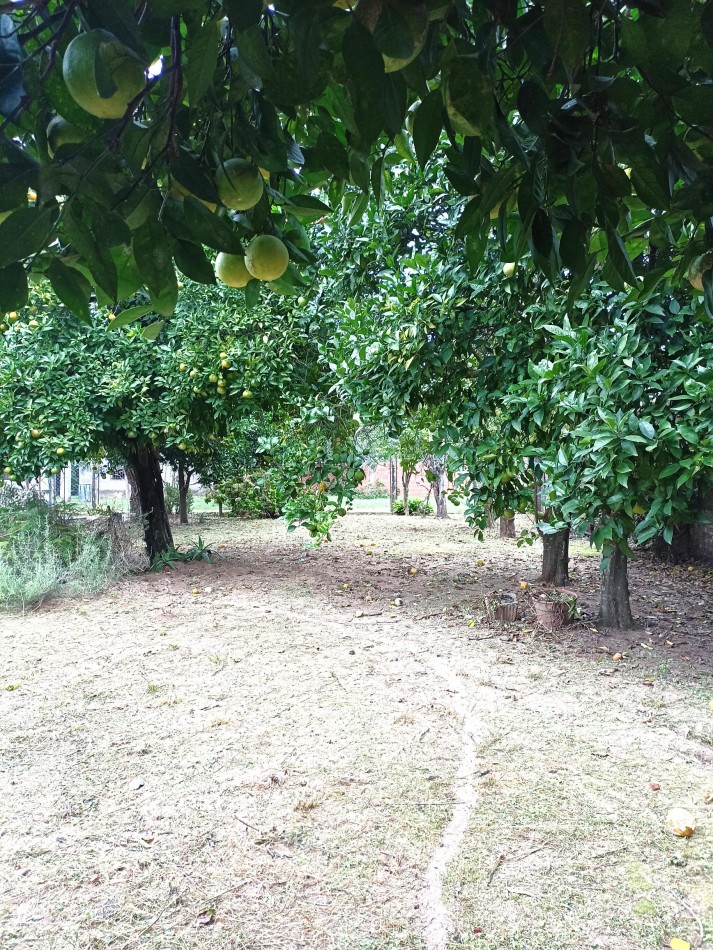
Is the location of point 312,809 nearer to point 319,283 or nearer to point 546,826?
point 546,826

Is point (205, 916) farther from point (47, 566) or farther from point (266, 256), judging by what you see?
point (47, 566)

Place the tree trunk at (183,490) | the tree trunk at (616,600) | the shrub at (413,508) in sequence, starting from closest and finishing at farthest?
the tree trunk at (616,600) < the tree trunk at (183,490) < the shrub at (413,508)

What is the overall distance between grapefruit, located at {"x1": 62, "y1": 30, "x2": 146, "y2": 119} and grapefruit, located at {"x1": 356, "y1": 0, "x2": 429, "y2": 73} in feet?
0.99

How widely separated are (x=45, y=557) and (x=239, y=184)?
19.0ft

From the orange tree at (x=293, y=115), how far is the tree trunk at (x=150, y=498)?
19.9 ft

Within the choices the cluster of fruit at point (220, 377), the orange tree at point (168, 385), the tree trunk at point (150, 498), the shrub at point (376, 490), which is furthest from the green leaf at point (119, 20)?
the shrub at point (376, 490)

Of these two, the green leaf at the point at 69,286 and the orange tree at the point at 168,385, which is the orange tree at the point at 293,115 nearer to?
the green leaf at the point at 69,286

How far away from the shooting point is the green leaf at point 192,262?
40.2 inches

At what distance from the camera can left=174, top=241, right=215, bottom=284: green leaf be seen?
102 cm

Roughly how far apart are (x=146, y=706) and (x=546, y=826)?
2.12 meters

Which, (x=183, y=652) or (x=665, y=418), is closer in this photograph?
(x=665, y=418)

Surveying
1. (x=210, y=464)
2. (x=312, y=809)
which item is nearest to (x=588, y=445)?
(x=312, y=809)

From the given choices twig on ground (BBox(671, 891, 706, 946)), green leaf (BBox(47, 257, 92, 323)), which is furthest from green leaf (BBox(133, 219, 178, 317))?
twig on ground (BBox(671, 891, 706, 946))

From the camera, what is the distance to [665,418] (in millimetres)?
3082
